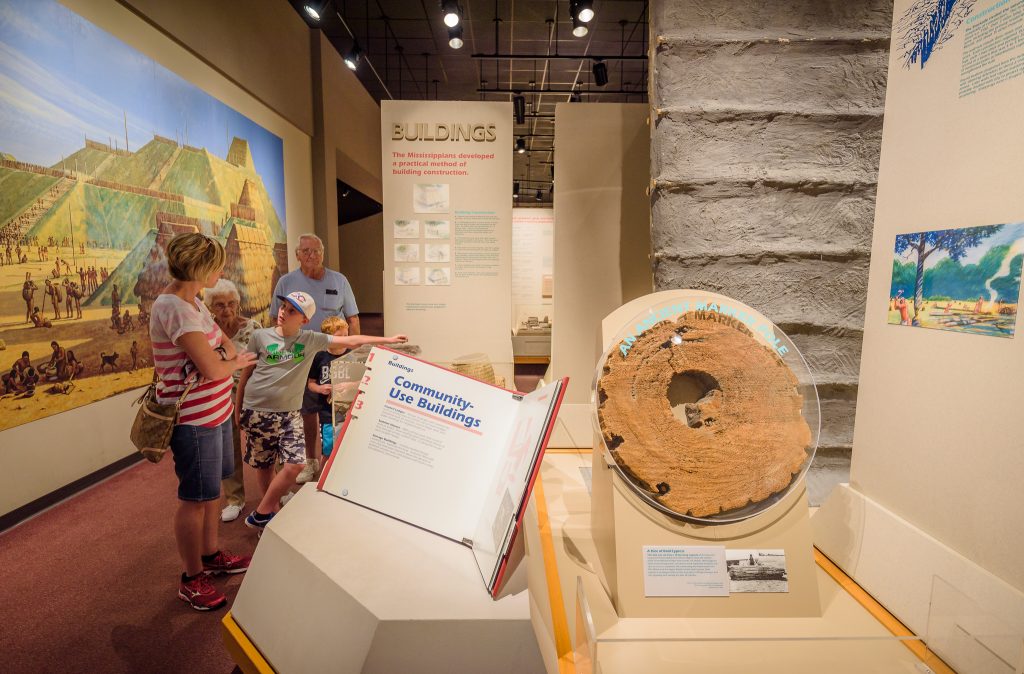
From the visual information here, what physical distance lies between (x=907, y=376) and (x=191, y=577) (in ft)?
7.49

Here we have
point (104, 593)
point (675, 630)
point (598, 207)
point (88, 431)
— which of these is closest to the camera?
point (675, 630)

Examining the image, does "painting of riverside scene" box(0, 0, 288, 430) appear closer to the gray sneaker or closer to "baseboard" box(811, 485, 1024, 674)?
the gray sneaker

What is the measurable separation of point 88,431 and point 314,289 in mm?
1528

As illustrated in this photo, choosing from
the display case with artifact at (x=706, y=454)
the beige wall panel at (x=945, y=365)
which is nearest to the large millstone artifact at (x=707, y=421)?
the display case with artifact at (x=706, y=454)

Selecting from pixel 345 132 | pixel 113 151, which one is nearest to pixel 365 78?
pixel 345 132

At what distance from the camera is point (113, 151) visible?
9.80 ft

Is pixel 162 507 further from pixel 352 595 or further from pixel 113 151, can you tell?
pixel 352 595

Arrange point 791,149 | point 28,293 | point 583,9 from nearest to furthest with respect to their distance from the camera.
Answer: point 791,149, point 28,293, point 583,9

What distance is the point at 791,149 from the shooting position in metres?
1.58

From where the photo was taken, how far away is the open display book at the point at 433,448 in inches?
31.8

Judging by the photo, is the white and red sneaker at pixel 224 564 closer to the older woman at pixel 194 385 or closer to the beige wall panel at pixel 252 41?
the older woman at pixel 194 385

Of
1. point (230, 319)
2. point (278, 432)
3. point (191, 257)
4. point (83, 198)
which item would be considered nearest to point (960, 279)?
point (191, 257)

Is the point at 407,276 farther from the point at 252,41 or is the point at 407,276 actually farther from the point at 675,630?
the point at 675,630

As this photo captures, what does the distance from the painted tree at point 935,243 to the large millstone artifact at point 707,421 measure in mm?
306
